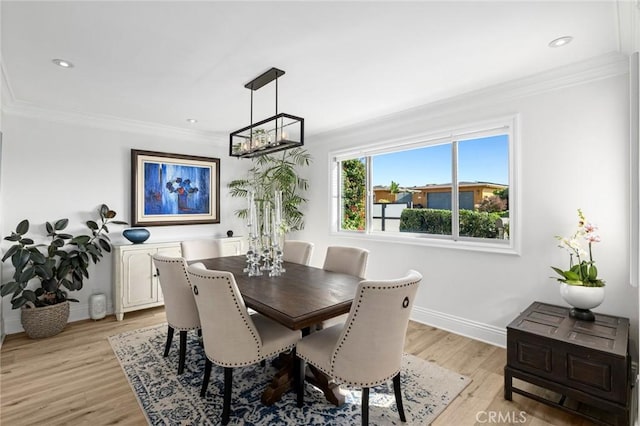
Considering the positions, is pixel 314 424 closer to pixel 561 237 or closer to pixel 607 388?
pixel 607 388

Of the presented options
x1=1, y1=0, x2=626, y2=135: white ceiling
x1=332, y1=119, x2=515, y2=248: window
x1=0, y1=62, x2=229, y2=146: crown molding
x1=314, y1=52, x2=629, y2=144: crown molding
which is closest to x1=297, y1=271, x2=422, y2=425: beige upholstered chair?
x1=1, y1=0, x2=626, y2=135: white ceiling

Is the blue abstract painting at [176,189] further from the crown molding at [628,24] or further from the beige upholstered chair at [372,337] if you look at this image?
the crown molding at [628,24]

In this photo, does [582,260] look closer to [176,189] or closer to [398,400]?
[398,400]

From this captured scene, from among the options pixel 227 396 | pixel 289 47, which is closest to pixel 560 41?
pixel 289 47

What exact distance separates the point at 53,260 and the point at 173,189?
1.70 m

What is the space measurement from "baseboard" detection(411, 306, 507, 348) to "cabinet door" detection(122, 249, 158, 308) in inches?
131

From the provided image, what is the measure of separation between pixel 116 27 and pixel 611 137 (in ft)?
11.9

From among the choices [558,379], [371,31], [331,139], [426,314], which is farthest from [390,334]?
[331,139]

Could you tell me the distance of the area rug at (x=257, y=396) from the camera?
2033mm

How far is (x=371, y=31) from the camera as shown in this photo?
207 centimetres

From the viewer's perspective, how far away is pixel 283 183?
496cm

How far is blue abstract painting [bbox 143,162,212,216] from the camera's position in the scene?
443cm

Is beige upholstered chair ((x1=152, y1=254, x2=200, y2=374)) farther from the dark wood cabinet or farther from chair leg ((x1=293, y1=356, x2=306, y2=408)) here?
the dark wood cabinet
